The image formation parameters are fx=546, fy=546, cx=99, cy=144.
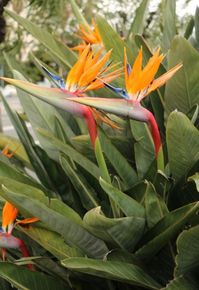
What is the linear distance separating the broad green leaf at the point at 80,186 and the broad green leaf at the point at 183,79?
285 mm

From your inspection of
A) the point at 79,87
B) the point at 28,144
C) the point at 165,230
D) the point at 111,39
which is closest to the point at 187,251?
the point at 165,230

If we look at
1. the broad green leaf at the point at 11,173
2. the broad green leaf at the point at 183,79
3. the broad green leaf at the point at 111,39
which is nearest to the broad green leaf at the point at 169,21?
the broad green leaf at the point at 111,39

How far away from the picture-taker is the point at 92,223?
40.2 inches

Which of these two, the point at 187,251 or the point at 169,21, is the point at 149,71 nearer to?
the point at 187,251

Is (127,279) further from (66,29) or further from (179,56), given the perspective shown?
(66,29)

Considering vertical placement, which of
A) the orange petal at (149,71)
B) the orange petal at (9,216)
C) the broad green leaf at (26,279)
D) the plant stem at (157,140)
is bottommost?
the broad green leaf at (26,279)

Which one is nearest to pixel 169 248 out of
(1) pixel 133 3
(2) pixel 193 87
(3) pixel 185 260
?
(3) pixel 185 260

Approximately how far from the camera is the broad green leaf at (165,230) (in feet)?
3.43

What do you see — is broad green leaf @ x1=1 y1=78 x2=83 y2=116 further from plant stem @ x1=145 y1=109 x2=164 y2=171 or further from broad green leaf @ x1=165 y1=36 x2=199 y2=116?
broad green leaf @ x1=165 y1=36 x2=199 y2=116

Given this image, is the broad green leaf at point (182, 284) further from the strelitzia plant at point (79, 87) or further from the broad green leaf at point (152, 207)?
the strelitzia plant at point (79, 87)

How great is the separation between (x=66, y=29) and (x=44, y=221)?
4.07m

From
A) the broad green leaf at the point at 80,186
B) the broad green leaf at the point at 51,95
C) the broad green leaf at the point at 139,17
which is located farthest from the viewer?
the broad green leaf at the point at 139,17

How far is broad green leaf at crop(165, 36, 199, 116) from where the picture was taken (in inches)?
47.9

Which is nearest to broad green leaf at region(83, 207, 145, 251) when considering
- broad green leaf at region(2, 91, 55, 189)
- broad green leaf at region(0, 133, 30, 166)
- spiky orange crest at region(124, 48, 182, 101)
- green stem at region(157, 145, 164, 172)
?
green stem at region(157, 145, 164, 172)
